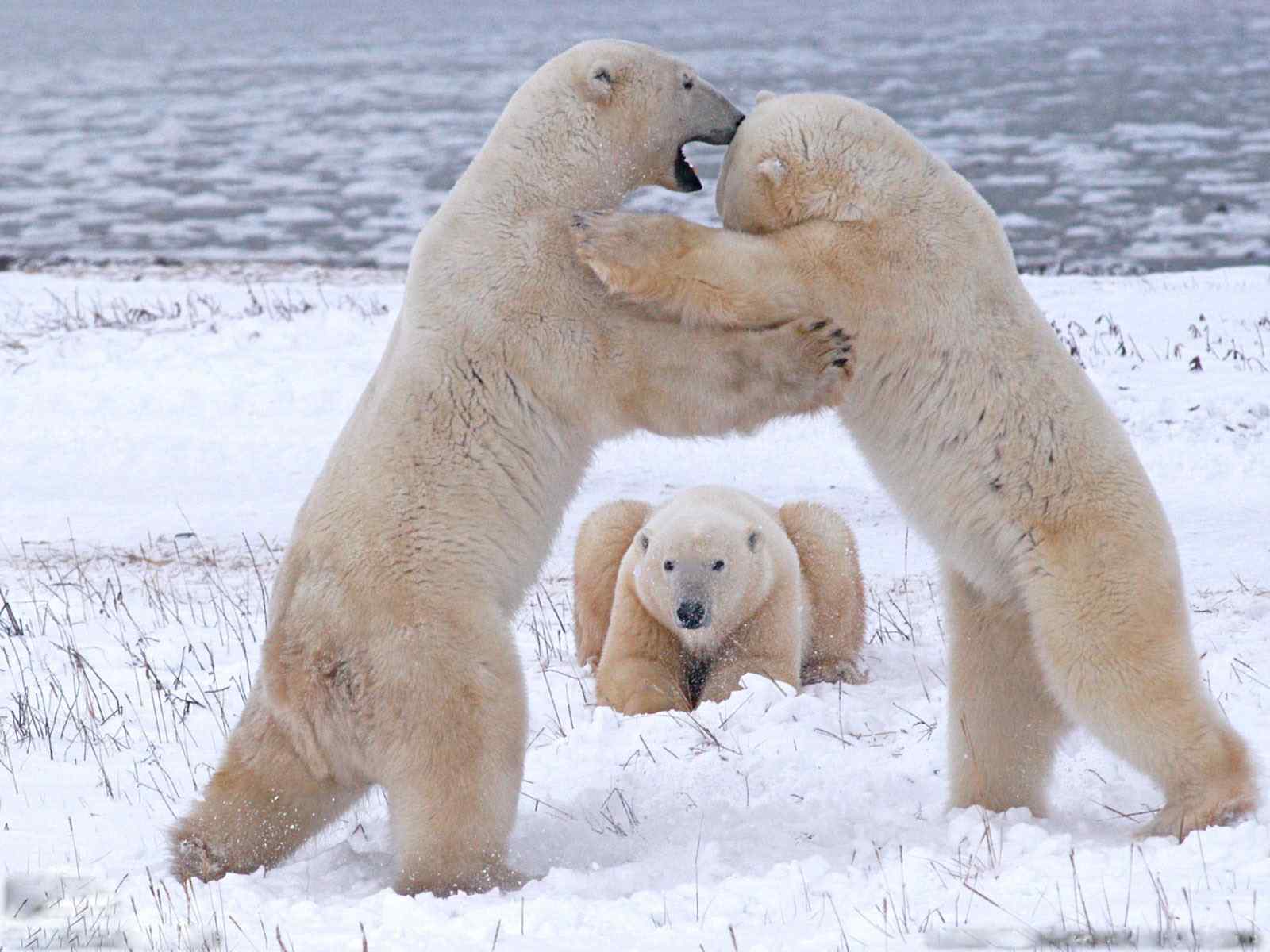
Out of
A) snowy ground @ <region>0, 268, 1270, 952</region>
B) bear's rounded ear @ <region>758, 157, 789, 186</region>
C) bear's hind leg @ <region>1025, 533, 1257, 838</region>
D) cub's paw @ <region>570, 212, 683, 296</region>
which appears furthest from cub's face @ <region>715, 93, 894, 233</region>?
snowy ground @ <region>0, 268, 1270, 952</region>

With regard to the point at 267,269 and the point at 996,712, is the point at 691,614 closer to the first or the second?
the point at 996,712

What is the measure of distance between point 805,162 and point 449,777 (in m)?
1.93

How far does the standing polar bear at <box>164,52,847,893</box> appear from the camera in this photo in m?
3.93

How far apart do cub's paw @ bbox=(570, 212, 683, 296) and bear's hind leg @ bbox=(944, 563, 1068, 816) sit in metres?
1.28

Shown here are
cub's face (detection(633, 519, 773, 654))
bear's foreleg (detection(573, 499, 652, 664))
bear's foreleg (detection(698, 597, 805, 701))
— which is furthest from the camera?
bear's foreleg (detection(573, 499, 652, 664))

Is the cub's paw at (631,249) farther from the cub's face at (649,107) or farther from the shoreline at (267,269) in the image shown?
the shoreline at (267,269)

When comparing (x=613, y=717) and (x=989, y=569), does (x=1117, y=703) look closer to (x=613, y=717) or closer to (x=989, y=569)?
(x=989, y=569)

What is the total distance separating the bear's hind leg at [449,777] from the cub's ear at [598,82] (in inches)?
64.3

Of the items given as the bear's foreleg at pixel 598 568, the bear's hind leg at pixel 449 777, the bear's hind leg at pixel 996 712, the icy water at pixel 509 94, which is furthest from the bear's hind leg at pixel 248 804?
the icy water at pixel 509 94

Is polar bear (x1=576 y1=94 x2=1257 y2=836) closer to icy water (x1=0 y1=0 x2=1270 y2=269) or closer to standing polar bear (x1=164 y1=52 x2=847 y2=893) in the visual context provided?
standing polar bear (x1=164 y1=52 x2=847 y2=893)

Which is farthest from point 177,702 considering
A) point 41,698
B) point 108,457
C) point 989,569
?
point 108,457

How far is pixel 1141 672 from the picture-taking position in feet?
12.9

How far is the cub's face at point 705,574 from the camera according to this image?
6047 mm

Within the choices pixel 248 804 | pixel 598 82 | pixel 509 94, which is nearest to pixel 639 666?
pixel 248 804
